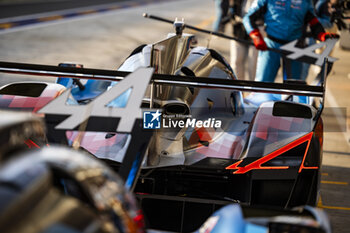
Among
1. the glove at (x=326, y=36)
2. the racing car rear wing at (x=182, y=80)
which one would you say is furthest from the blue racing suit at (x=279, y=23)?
the racing car rear wing at (x=182, y=80)

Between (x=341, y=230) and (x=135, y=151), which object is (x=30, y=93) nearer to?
(x=135, y=151)

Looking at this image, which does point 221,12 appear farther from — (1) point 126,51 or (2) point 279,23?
(1) point 126,51

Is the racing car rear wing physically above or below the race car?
above

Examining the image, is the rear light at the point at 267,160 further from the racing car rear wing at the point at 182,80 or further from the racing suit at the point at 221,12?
the racing suit at the point at 221,12

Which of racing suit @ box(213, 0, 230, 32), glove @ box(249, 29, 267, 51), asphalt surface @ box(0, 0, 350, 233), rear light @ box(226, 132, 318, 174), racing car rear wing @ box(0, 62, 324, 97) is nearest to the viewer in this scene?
racing car rear wing @ box(0, 62, 324, 97)

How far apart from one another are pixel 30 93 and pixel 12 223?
2.37m

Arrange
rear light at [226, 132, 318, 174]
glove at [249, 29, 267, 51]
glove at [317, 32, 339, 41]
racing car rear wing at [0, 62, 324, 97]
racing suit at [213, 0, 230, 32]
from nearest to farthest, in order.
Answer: racing car rear wing at [0, 62, 324, 97] < rear light at [226, 132, 318, 174] < glove at [317, 32, 339, 41] < glove at [249, 29, 267, 51] < racing suit at [213, 0, 230, 32]

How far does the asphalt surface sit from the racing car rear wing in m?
1.32

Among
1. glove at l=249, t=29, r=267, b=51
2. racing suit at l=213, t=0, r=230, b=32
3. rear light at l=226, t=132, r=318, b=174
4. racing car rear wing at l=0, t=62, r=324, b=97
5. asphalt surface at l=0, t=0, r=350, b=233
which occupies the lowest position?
asphalt surface at l=0, t=0, r=350, b=233

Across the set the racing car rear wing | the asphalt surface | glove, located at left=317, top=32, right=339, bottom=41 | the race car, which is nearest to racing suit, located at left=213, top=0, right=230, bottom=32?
the asphalt surface

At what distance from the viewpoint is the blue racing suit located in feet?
20.9

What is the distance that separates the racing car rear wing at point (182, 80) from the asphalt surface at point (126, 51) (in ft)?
4.32

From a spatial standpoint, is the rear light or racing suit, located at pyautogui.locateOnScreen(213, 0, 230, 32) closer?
the rear light

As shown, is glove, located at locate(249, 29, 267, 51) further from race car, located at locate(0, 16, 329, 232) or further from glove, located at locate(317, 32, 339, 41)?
race car, located at locate(0, 16, 329, 232)
